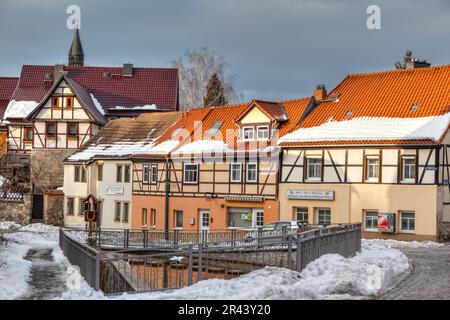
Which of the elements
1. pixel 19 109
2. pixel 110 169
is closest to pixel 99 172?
pixel 110 169

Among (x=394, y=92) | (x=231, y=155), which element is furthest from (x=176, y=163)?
(x=394, y=92)

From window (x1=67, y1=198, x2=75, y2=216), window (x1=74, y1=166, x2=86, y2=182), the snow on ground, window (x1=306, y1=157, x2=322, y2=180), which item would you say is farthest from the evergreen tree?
the snow on ground

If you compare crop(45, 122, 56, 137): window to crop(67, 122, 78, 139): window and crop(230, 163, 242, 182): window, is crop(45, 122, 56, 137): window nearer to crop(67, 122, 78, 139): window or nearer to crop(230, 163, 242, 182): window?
crop(67, 122, 78, 139): window

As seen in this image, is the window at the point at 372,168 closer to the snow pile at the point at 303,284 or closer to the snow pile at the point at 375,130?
the snow pile at the point at 375,130

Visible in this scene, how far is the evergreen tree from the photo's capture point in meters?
69.2

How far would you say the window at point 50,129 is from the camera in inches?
2386

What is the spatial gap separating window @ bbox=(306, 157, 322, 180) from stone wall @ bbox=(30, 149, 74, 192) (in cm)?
2646

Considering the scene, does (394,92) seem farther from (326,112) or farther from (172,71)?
(172,71)

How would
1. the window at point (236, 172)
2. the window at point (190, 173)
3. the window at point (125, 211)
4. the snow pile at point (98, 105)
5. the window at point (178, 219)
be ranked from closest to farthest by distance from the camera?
the window at point (236, 172) → the window at point (190, 173) → the window at point (178, 219) → the window at point (125, 211) → the snow pile at point (98, 105)

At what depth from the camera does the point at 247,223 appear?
42.0m

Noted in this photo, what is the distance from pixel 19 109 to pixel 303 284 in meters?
54.2

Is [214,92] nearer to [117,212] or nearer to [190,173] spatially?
[117,212]

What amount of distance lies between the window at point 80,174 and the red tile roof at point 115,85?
14.3m

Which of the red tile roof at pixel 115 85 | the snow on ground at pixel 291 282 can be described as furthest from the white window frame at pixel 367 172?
the red tile roof at pixel 115 85
